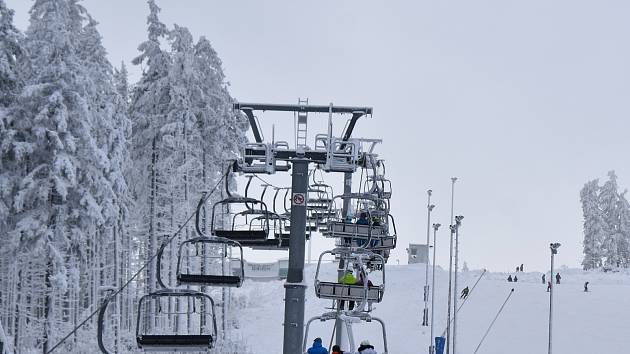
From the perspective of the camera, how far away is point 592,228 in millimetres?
85375

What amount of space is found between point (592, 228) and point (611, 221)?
2178 mm

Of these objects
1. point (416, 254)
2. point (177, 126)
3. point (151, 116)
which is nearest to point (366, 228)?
point (177, 126)

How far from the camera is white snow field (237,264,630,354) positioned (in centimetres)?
4600

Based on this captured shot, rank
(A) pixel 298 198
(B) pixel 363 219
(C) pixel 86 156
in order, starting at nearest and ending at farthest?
(A) pixel 298 198 → (B) pixel 363 219 → (C) pixel 86 156

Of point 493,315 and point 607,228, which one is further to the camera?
point 607,228

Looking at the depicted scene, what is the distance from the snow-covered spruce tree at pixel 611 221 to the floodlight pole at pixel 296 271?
7498 centimetres

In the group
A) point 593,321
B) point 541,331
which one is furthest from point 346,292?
point 593,321

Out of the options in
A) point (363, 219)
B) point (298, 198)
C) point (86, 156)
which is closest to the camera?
point (298, 198)

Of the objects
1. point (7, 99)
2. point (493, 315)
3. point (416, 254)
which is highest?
point (7, 99)

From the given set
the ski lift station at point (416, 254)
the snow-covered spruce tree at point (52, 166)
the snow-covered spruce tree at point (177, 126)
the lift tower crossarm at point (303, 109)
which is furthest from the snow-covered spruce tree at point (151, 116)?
the ski lift station at point (416, 254)

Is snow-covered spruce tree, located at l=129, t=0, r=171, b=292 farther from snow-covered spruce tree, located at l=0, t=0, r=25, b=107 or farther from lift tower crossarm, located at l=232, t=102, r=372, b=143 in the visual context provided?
lift tower crossarm, located at l=232, t=102, r=372, b=143

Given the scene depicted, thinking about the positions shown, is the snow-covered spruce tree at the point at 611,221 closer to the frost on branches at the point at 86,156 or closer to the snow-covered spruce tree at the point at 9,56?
the frost on branches at the point at 86,156

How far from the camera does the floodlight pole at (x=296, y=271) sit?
16.4 meters

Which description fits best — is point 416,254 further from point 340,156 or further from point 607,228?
point 340,156
